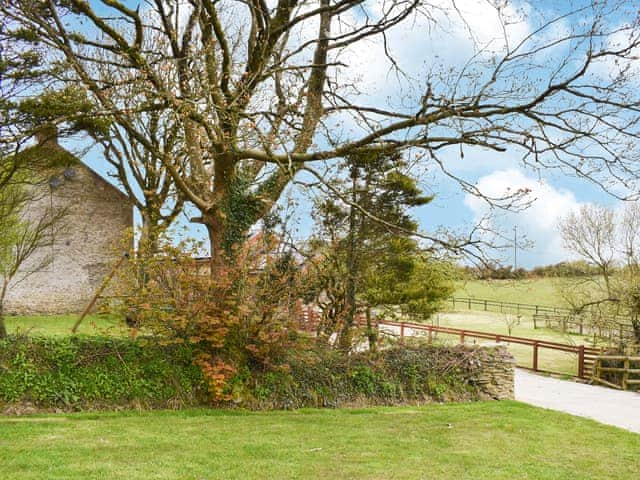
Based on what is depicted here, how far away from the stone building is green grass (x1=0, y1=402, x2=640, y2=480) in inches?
612

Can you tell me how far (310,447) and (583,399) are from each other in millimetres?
8653

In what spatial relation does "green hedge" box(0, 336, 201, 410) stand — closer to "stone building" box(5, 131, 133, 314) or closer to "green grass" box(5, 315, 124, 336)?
"green grass" box(5, 315, 124, 336)

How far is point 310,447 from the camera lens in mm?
6492

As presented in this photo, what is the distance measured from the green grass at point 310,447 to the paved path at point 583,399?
1.63 meters

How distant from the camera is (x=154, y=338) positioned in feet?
30.1

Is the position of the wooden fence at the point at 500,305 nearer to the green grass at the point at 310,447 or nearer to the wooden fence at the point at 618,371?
the wooden fence at the point at 618,371

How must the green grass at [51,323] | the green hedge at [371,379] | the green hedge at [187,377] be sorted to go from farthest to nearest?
the green grass at [51,323] → the green hedge at [371,379] → the green hedge at [187,377]

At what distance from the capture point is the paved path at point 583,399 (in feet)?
33.8

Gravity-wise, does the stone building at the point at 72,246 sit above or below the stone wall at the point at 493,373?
above

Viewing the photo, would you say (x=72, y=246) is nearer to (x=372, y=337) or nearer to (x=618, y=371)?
(x=372, y=337)

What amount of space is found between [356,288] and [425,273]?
553cm

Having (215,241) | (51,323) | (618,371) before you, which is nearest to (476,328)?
(618,371)

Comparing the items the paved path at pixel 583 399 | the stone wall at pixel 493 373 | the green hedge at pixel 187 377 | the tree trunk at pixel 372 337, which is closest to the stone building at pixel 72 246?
the green hedge at pixel 187 377

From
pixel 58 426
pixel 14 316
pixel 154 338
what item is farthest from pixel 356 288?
pixel 14 316
